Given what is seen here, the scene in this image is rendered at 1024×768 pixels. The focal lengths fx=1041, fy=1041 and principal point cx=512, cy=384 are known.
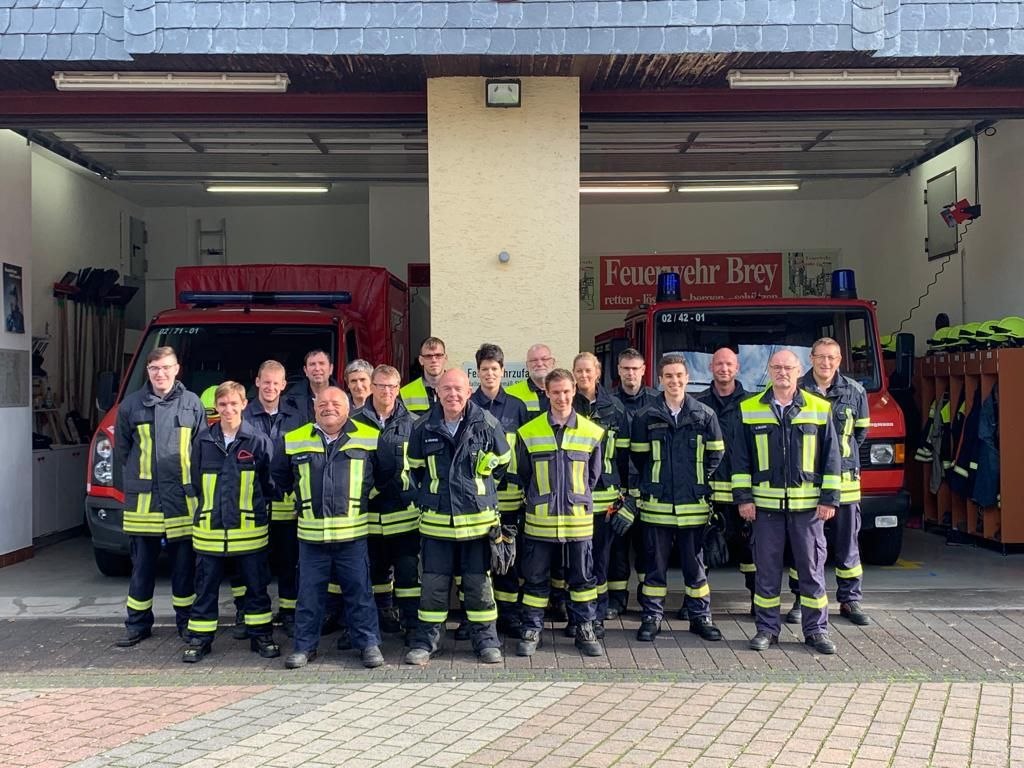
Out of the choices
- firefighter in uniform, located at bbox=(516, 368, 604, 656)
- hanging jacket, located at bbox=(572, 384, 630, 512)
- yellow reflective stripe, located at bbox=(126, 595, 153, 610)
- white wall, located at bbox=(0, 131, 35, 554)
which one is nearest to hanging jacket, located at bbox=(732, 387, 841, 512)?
hanging jacket, located at bbox=(572, 384, 630, 512)

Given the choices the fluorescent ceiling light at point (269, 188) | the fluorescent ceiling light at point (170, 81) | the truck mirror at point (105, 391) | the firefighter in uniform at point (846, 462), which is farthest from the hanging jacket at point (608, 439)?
the fluorescent ceiling light at point (269, 188)

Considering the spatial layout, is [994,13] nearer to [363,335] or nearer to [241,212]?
[363,335]

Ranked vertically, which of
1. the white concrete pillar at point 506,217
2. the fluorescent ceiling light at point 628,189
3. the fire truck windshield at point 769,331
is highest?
the fluorescent ceiling light at point 628,189

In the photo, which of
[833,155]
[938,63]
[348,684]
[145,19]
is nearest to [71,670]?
[348,684]

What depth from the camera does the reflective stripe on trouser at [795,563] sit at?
641 centimetres

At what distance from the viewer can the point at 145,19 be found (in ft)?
23.3

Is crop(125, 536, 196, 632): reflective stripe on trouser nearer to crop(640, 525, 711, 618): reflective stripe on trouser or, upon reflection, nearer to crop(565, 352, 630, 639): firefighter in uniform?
crop(565, 352, 630, 639): firefighter in uniform

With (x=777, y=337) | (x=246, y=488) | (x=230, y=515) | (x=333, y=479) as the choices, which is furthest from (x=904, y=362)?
(x=230, y=515)

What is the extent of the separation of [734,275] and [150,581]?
10.7 m

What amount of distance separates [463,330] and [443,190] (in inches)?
43.6

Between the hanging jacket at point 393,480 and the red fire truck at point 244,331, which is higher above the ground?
the red fire truck at point 244,331

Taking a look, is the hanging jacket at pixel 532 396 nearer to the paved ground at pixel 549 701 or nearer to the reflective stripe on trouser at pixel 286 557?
the paved ground at pixel 549 701

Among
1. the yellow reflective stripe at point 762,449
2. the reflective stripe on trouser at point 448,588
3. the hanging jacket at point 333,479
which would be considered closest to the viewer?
the hanging jacket at point 333,479

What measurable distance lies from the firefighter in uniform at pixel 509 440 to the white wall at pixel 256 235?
907cm
